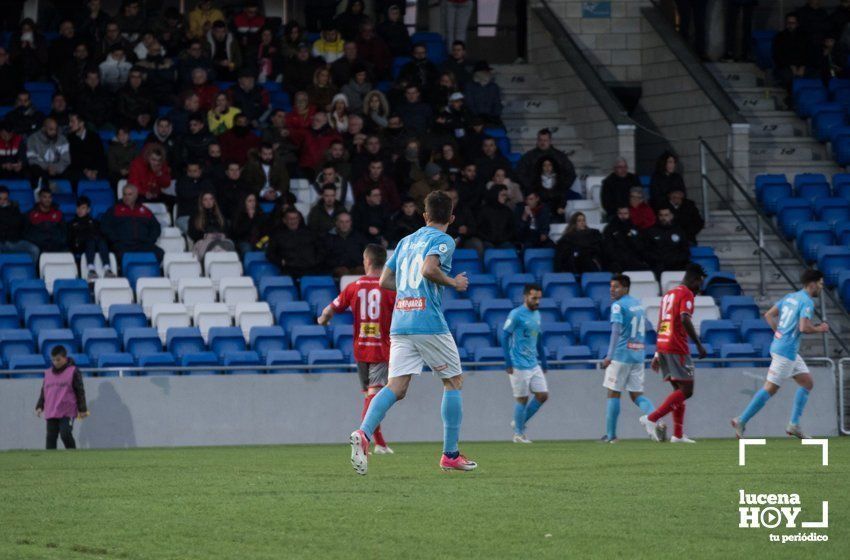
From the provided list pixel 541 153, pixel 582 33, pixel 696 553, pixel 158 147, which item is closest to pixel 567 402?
pixel 541 153

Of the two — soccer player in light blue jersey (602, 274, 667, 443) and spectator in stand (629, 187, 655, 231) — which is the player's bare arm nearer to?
soccer player in light blue jersey (602, 274, 667, 443)

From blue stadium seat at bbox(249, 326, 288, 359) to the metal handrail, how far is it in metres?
7.75

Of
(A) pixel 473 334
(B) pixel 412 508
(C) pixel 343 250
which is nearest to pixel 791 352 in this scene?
(A) pixel 473 334

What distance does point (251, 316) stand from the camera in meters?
20.8

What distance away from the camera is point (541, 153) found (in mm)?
24266

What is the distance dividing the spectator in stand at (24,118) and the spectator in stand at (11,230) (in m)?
1.58

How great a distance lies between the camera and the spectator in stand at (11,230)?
21203 mm

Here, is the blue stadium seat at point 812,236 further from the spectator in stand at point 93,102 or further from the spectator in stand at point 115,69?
the spectator in stand at point 93,102

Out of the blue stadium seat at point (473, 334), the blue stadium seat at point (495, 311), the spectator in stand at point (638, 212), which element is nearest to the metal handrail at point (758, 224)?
the spectator in stand at point (638, 212)

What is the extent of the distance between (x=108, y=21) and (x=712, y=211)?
10500mm

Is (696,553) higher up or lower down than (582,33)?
lower down

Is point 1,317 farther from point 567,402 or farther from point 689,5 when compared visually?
point 689,5

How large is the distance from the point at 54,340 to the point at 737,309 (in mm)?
9988

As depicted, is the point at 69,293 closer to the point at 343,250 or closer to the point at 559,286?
Result: the point at 343,250
